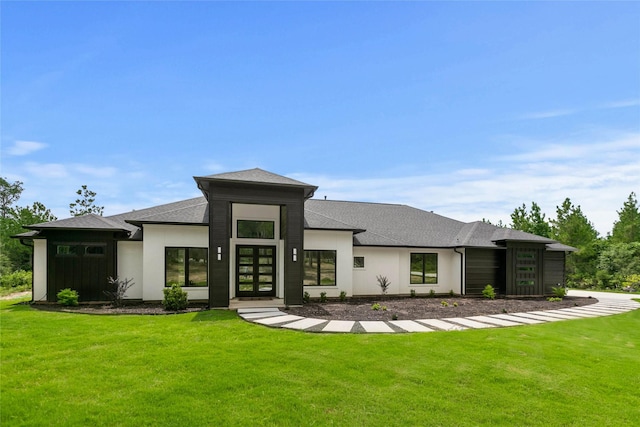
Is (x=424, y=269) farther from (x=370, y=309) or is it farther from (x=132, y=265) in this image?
(x=132, y=265)

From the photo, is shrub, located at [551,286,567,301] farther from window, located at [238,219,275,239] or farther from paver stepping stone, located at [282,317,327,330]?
window, located at [238,219,275,239]

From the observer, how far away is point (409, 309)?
11734mm

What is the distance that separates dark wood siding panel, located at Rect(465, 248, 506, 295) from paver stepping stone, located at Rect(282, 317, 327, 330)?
379 inches

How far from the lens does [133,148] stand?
1522 centimetres

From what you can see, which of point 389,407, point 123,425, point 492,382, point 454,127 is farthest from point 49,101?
point 454,127

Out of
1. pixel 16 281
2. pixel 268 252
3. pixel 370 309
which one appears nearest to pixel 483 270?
pixel 370 309

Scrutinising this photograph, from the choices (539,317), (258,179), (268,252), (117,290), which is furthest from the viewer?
(268,252)

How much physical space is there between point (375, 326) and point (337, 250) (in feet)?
18.8

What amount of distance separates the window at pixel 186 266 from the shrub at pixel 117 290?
142 centimetres

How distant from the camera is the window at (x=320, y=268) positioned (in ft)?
45.7

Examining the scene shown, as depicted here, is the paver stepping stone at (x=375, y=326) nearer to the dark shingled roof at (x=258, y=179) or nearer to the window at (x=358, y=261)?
the dark shingled roof at (x=258, y=179)

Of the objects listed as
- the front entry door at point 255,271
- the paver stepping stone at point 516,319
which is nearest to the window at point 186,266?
the front entry door at point 255,271

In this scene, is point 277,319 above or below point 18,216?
below

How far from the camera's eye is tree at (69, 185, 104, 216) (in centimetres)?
3297
